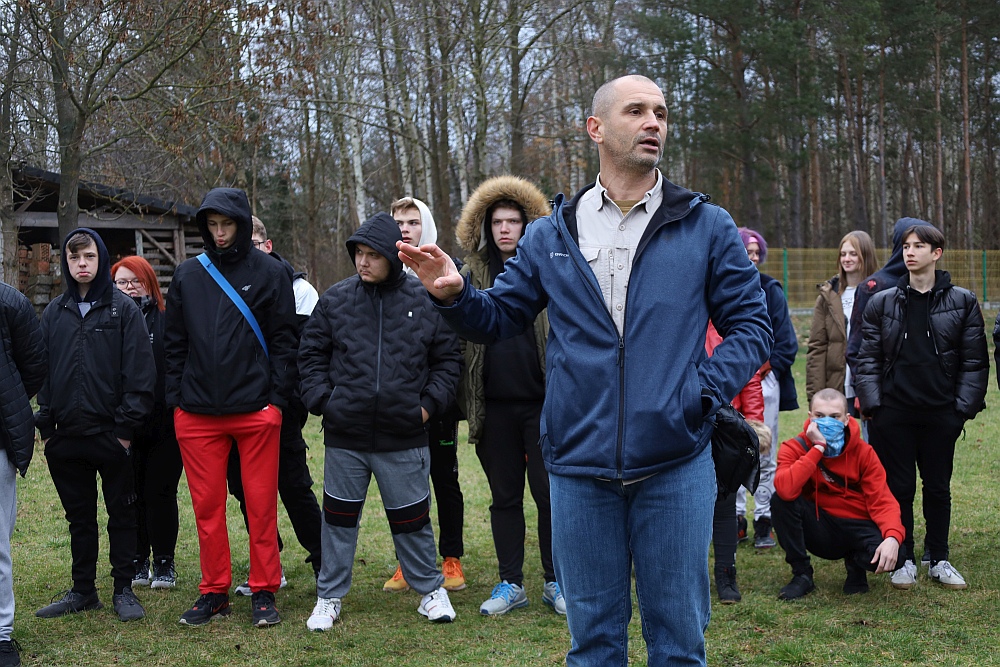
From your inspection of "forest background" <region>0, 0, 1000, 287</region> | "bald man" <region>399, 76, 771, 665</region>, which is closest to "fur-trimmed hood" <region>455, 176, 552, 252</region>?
"bald man" <region>399, 76, 771, 665</region>

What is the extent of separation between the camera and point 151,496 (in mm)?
5961

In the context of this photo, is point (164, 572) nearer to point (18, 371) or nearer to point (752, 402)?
point (18, 371)

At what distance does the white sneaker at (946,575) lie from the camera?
18.5ft

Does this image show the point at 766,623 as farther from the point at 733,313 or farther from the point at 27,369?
the point at 27,369

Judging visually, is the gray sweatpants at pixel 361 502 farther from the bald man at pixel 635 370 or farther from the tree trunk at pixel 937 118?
the tree trunk at pixel 937 118

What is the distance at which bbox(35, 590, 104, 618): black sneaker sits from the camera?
5.38 metres

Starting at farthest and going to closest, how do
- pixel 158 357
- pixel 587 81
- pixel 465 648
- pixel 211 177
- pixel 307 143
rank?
pixel 587 81, pixel 307 143, pixel 211 177, pixel 158 357, pixel 465 648

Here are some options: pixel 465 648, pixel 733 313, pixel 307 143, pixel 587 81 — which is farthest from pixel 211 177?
Result: pixel 733 313

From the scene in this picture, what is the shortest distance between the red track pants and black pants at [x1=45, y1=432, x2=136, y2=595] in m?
0.39

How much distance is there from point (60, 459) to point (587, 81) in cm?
2762

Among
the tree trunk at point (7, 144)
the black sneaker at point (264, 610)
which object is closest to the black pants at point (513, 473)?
the black sneaker at point (264, 610)

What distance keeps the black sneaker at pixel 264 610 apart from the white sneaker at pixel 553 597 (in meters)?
1.45

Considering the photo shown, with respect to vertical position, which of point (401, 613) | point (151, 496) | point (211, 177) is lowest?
point (401, 613)

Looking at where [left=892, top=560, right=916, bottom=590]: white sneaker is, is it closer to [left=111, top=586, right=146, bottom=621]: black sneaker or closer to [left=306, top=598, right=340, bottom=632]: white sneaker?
[left=306, top=598, right=340, bottom=632]: white sneaker
